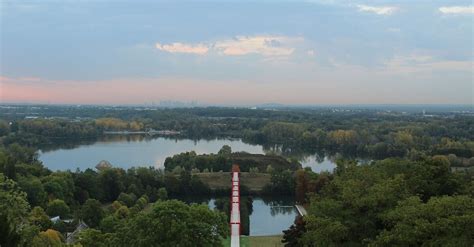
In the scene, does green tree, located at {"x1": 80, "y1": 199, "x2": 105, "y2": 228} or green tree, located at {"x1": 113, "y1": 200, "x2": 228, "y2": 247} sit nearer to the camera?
green tree, located at {"x1": 113, "y1": 200, "x2": 228, "y2": 247}

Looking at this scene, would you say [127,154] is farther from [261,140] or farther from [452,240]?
[452,240]

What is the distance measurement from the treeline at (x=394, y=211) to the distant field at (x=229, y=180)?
45.8 feet

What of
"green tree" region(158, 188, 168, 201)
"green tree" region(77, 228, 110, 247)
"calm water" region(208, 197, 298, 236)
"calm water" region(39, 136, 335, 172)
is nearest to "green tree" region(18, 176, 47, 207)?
"green tree" region(158, 188, 168, 201)

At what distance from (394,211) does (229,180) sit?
19454mm

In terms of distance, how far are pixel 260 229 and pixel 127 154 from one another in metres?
26.6

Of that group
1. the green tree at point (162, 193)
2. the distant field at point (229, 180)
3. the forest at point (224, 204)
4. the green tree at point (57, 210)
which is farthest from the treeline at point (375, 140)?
the green tree at point (57, 210)

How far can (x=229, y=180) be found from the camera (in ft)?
93.2

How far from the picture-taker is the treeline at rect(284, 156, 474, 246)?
841cm

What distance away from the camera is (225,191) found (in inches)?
1040

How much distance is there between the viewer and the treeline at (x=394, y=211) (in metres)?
8.41

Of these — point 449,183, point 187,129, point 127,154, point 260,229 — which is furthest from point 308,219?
point 187,129

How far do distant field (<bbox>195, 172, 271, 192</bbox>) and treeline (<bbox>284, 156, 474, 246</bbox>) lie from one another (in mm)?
13959

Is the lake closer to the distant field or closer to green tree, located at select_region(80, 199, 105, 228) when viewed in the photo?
A: the distant field

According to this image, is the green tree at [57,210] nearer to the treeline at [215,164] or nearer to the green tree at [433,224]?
the green tree at [433,224]
